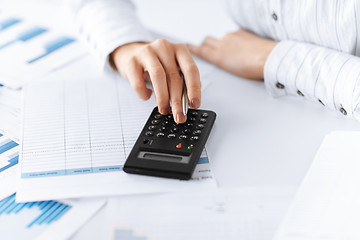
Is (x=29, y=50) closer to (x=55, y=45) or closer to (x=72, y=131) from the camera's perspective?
A: (x=55, y=45)

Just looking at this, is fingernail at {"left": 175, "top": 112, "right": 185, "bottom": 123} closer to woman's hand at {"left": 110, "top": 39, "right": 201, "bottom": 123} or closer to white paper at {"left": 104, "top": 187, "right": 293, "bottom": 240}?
woman's hand at {"left": 110, "top": 39, "right": 201, "bottom": 123}

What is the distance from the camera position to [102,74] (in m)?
0.74

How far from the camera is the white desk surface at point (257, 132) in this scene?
1.67 ft

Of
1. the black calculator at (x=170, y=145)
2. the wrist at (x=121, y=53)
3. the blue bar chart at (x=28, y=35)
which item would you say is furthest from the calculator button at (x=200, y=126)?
the blue bar chart at (x=28, y=35)

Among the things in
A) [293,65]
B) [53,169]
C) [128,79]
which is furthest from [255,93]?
[53,169]

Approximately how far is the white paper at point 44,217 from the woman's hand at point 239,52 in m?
0.34

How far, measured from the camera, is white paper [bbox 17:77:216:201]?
502mm

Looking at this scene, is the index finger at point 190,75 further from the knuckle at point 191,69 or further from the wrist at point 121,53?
the wrist at point 121,53

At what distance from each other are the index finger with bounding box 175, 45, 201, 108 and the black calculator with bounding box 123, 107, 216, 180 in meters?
0.02

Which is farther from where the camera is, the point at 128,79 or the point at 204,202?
the point at 128,79

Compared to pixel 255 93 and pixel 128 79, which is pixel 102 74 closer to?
pixel 128 79

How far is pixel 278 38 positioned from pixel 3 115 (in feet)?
1.55

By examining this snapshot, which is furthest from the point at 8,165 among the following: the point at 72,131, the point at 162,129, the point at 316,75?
the point at 316,75

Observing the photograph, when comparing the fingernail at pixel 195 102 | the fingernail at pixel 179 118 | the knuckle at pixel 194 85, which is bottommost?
the fingernail at pixel 179 118
